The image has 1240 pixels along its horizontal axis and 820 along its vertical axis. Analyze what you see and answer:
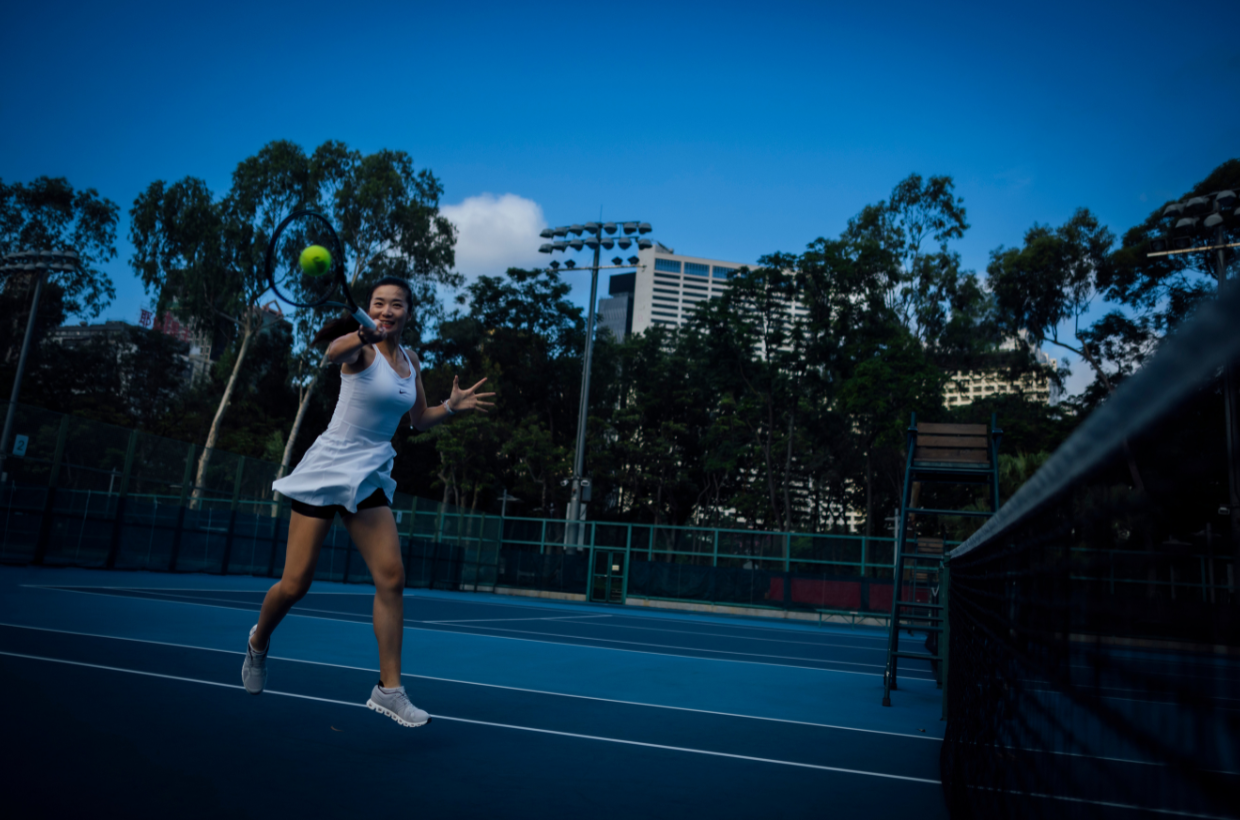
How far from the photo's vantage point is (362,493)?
11.5ft

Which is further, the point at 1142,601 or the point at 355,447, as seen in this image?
the point at 355,447

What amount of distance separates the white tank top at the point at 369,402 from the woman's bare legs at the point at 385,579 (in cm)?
32

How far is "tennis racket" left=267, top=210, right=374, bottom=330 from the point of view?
3.91m

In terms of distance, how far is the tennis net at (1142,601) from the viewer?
0.96 metres

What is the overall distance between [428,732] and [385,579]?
665 mm

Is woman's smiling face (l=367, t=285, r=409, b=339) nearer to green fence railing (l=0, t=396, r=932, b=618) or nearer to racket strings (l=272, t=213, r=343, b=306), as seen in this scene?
racket strings (l=272, t=213, r=343, b=306)

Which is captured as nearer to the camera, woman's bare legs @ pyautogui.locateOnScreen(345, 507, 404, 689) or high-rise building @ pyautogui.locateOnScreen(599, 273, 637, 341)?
woman's bare legs @ pyautogui.locateOnScreen(345, 507, 404, 689)

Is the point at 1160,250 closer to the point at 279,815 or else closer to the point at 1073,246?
the point at 1073,246

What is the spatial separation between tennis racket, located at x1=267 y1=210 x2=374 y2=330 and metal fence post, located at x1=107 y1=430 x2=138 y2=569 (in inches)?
468

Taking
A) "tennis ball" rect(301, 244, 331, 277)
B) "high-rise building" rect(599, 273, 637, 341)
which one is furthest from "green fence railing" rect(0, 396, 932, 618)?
"high-rise building" rect(599, 273, 637, 341)

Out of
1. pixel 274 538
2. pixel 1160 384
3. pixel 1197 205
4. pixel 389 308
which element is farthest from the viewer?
pixel 274 538

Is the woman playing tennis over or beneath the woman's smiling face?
beneath

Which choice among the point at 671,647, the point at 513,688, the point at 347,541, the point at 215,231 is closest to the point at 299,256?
the point at 513,688

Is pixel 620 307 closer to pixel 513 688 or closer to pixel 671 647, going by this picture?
pixel 671 647
